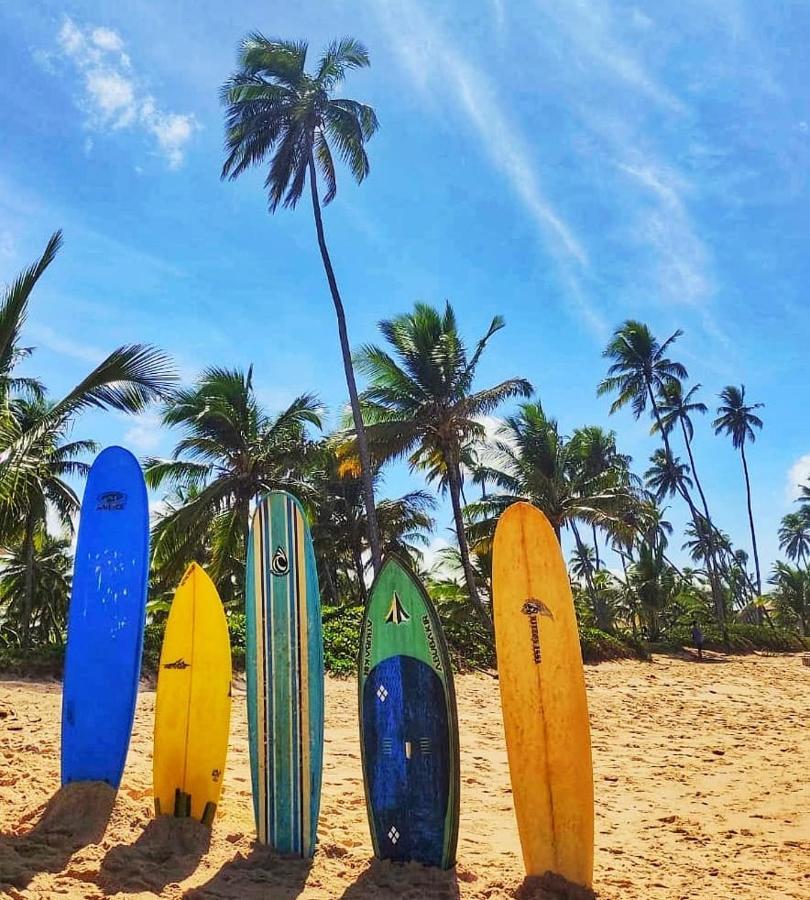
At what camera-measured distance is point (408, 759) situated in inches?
145

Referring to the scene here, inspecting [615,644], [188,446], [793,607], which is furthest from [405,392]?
[793,607]

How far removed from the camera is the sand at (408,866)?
133 inches

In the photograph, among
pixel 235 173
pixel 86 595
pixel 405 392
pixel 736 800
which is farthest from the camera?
pixel 405 392

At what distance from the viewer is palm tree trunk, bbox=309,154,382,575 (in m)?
12.3

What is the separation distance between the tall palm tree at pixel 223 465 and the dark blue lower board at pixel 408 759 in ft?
35.6

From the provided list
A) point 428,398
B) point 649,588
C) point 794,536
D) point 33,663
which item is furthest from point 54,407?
point 794,536

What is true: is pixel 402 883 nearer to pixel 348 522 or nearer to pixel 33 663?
pixel 33 663

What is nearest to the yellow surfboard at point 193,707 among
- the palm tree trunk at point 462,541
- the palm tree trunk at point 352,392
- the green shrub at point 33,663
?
the green shrub at point 33,663

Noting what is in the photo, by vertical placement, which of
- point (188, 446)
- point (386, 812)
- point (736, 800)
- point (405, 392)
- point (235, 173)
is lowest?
point (736, 800)

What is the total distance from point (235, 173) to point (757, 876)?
13608 mm

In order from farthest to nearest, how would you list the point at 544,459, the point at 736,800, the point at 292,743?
the point at 544,459, the point at 736,800, the point at 292,743

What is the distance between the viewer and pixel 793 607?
30.8m

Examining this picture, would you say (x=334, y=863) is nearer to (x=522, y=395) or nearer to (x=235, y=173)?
(x=522, y=395)

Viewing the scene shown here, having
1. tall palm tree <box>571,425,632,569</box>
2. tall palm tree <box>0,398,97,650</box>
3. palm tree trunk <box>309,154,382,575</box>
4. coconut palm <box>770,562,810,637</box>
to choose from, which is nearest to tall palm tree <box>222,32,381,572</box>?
palm tree trunk <box>309,154,382,575</box>
